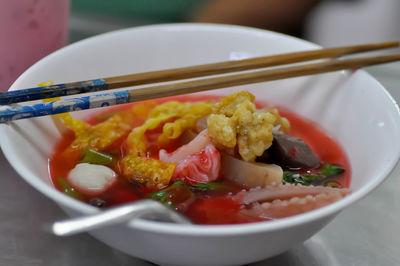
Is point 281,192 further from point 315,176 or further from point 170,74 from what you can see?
point 170,74

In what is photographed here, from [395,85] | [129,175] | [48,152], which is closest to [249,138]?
[129,175]

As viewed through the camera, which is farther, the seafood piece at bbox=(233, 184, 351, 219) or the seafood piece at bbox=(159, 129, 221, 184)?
the seafood piece at bbox=(159, 129, 221, 184)

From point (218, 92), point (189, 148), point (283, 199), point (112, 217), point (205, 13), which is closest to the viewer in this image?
point (112, 217)

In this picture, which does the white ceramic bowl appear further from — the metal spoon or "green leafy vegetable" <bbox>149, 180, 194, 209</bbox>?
"green leafy vegetable" <bbox>149, 180, 194, 209</bbox>

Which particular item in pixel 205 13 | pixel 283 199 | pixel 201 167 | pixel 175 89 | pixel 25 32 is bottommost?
pixel 283 199

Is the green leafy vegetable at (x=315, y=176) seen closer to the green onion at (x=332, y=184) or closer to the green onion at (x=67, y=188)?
the green onion at (x=332, y=184)

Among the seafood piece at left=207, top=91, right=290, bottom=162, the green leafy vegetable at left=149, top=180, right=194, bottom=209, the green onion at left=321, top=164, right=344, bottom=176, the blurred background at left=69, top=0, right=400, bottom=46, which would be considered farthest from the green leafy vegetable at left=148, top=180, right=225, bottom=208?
the blurred background at left=69, top=0, right=400, bottom=46

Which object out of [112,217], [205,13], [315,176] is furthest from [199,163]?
[205,13]
